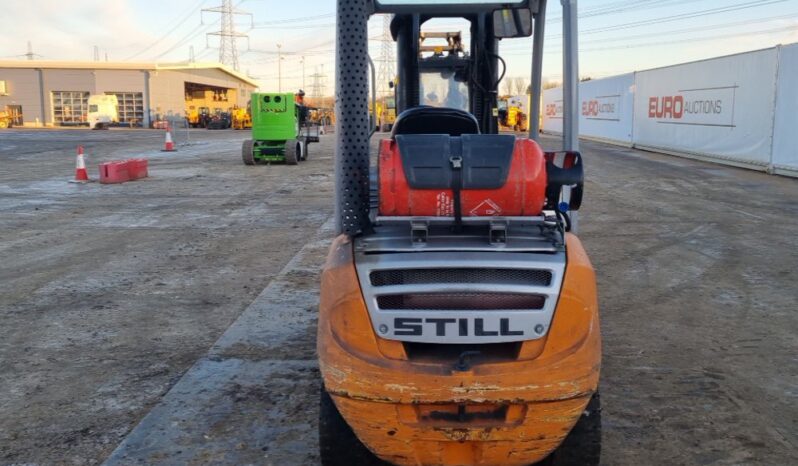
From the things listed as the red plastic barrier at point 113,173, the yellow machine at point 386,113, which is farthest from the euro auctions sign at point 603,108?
the yellow machine at point 386,113

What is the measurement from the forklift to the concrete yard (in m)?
1.07

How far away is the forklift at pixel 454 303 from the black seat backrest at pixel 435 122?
0.70 meters

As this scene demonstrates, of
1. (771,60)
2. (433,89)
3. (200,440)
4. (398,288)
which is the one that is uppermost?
(771,60)

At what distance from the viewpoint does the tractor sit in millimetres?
21516

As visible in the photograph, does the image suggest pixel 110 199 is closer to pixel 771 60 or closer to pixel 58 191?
pixel 58 191

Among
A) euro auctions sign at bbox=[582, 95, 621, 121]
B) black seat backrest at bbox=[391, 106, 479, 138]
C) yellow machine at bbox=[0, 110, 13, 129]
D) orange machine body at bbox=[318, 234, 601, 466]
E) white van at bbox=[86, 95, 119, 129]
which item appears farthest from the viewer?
yellow machine at bbox=[0, 110, 13, 129]

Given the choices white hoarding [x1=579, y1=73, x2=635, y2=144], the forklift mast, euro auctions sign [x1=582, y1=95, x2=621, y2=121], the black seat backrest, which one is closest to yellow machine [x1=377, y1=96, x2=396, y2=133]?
the black seat backrest

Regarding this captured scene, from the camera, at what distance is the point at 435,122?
3.84 metres

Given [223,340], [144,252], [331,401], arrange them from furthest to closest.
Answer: [144,252], [223,340], [331,401]

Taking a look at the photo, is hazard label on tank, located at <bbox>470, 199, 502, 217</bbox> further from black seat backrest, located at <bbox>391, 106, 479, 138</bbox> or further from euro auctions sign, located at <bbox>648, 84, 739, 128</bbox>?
euro auctions sign, located at <bbox>648, 84, 739, 128</bbox>

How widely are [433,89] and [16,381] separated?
376 centimetres

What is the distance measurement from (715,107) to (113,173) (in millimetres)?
17145

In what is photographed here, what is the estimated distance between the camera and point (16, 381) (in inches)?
187

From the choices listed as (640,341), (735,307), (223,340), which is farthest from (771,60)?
(223,340)
